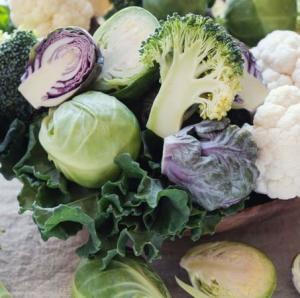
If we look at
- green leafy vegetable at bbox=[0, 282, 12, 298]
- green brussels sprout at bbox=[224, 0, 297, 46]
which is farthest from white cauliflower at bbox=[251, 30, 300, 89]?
green leafy vegetable at bbox=[0, 282, 12, 298]

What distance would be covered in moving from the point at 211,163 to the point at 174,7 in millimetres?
532

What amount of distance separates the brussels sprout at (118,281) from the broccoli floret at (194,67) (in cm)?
26

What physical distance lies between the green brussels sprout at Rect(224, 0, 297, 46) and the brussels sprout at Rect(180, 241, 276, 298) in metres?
0.61

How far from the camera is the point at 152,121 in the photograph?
104 cm

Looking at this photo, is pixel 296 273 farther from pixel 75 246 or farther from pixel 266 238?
pixel 75 246

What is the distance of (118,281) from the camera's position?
3.32ft

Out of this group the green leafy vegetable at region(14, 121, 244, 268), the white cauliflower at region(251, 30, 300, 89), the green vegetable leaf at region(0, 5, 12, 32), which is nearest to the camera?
the green leafy vegetable at region(14, 121, 244, 268)

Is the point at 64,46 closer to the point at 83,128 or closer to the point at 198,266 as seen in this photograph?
the point at 83,128

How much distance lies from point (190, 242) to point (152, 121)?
29cm

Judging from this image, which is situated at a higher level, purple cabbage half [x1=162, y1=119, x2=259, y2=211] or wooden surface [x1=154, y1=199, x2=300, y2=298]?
purple cabbage half [x1=162, y1=119, x2=259, y2=211]

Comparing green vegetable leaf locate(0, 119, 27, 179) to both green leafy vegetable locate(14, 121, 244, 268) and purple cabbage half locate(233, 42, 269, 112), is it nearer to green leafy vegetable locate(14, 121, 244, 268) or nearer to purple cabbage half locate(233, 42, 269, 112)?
green leafy vegetable locate(14, 121, 244, 268)

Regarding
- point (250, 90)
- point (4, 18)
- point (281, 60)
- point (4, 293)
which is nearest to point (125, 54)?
point (250, 90)

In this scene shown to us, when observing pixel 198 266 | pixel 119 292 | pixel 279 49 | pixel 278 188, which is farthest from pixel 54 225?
pixel 279 49

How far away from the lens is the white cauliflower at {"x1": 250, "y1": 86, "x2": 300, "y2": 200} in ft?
3.48
